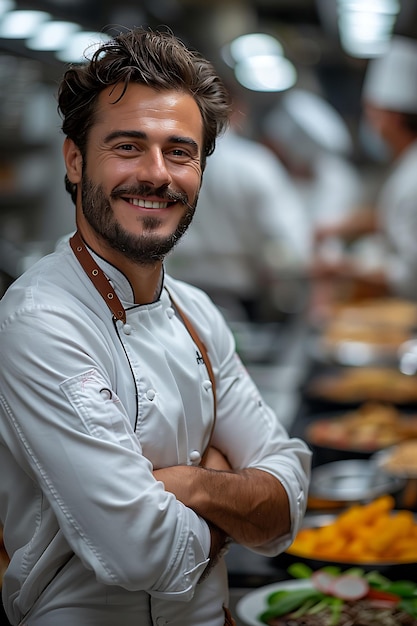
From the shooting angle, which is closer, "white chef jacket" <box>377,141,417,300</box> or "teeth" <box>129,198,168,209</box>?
"teeth" <box>129,198,168,209</box>

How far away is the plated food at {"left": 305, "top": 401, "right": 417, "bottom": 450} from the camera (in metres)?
2.93

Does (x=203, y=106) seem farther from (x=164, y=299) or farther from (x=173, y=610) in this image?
(x=173, y=610)

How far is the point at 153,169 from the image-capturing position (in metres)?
1.42

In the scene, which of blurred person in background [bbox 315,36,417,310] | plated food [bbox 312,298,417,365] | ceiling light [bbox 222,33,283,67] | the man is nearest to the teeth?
the man

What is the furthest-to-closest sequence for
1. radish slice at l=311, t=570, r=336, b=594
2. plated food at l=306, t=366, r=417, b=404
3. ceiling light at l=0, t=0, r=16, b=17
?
1. plated food at l=306, t=366, r=417, b=404
2. ceiling light at l=0, t=0, r=16, b=17
3. radish slice at l=311, t=570, r=336, b=594

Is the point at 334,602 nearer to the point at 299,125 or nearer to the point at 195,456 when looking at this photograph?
the point at 195,456

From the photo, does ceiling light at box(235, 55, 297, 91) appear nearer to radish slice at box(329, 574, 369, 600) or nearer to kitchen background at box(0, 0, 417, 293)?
kitchen background at box(0, 0, 417, 293)

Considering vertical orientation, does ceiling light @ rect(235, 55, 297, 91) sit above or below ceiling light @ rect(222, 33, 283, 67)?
below

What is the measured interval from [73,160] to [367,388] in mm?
2269

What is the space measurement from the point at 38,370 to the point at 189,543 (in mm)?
337

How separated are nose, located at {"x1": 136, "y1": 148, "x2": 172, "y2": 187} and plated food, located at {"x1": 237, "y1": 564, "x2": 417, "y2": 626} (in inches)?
35.7

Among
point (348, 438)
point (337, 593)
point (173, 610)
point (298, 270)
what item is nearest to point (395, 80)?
point (298, 270)

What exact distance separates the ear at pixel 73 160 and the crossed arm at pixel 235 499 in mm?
488

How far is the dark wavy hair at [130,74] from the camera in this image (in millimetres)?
1440
